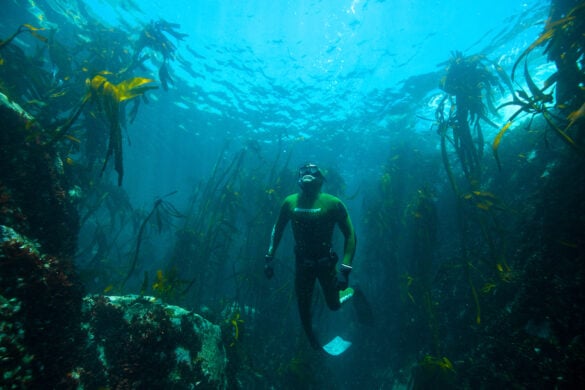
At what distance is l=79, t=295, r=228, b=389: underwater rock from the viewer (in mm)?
3834

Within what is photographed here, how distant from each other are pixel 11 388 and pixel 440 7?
14946 millimetres

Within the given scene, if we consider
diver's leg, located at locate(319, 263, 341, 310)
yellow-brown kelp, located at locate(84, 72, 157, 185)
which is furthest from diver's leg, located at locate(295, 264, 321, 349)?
yellow-brown kelp, located at locate(84, 72, 157, 185)

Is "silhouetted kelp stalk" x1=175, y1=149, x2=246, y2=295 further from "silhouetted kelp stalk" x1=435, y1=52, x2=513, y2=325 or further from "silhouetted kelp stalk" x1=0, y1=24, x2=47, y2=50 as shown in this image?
"silhouetted kelp stalk" x1=435, y1=52, x2=513, y2=325

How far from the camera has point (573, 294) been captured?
429 centimetres

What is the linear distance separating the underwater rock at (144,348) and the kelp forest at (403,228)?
57 centimetres

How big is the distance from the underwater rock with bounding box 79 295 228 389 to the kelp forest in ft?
1.86

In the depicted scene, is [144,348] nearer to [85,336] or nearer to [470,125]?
[85,336]

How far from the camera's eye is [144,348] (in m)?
4.04

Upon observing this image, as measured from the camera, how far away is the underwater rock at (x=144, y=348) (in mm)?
3834

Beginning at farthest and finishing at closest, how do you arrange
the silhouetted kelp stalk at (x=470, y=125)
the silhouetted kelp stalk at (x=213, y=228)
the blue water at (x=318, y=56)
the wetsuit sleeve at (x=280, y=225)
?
the blue water at (x=318, y=56)
the silhouetted kelp stalk at (x=213, y=228)
the silhouetted kelp stalk at (x=470, y=125)
the wetsuit sleeve at (x=280, y=225)

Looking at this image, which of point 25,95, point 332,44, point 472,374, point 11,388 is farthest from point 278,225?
point 332,44

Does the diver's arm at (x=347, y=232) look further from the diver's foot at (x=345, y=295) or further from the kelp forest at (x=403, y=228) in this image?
the kelp forest at (x=403, y=228)

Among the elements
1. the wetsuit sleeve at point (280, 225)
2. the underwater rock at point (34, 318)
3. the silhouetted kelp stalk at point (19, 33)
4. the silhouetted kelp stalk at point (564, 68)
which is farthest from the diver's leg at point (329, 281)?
the silhouetted kelp stalk at point (19, 33)

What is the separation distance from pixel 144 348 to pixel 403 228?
11.4 metres
